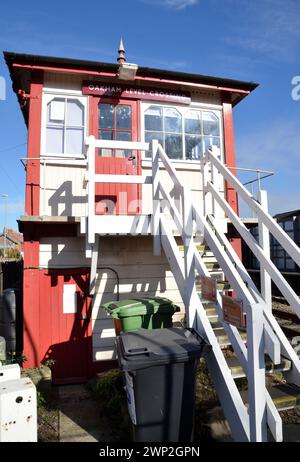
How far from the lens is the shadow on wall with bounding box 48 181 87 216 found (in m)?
6.22

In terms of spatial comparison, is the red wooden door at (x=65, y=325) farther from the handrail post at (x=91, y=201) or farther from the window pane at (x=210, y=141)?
the window pane at (x=210, y=141)

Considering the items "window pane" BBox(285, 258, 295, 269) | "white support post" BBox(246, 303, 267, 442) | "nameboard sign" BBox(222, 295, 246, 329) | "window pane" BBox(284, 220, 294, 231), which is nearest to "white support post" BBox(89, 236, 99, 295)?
"nameboard sign" BBox(222, 295, 246, 329)

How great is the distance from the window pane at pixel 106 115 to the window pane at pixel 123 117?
0.41 ft

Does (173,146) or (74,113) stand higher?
(74,113)

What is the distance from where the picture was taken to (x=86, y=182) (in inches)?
228

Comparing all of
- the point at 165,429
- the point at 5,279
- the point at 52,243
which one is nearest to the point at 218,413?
the point at 165,429

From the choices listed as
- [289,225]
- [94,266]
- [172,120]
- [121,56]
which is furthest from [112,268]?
[289,225]

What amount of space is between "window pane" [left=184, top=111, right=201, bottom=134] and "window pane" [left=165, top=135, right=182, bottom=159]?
0.30 m

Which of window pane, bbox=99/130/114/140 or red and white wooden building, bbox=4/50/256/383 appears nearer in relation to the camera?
red and white wooden building, bbox=4/50/256/383

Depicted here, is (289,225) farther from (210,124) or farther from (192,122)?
(192,122)

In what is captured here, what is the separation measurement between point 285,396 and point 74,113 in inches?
230

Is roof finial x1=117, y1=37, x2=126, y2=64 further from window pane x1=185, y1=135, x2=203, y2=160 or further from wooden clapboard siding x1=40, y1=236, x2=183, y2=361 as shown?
wooden clapboard siding x1=40, y1=236, x2=183, y2=361

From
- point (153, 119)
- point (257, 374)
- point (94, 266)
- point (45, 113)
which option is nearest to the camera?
point (257, 374)

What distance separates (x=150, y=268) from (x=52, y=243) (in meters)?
1.91
